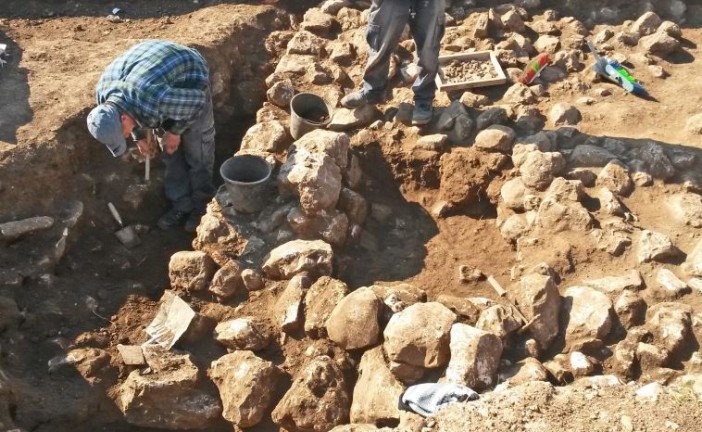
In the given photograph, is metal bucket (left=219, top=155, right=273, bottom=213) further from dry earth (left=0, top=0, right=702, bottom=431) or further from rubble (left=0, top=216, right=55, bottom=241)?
rubble (left=0, top=216, right=55, bottom=241)

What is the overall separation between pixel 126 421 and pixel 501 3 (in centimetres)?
528

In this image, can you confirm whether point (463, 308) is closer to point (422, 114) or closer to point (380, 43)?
point (422, 114)

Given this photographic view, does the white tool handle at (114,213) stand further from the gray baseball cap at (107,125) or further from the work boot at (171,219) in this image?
the gray baseball cap at (107,125)

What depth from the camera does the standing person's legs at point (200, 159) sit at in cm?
512

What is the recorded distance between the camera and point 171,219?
5.61 meters

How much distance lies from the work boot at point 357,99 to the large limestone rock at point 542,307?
7.65ft

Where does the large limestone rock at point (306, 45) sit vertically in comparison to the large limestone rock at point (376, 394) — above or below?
above

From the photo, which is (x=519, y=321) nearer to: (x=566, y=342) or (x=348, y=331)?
(x=566, y=342)

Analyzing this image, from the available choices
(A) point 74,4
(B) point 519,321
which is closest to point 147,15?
(A) point 74,4

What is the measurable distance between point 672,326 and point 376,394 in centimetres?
181

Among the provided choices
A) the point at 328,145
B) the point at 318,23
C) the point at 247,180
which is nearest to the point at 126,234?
the point at 247,180

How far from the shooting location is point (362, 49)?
6.56 m

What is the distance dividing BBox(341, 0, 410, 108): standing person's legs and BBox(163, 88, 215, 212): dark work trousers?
1282 millimetres

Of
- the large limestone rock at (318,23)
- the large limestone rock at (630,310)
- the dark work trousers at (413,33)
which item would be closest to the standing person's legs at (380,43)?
the dark work trousers at (413,33)
